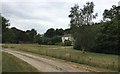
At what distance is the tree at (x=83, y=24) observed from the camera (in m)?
62.0

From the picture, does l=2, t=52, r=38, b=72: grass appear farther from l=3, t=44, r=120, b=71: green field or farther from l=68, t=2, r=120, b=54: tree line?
l=68, t=2, r=120, b=54: tree line

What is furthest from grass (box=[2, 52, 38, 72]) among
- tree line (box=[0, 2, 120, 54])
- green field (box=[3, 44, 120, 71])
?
tree line (box=[0, 2, 120, 54])

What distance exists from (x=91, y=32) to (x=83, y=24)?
537 centimetres

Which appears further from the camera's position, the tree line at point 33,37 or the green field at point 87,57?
the tree line at point 33,37

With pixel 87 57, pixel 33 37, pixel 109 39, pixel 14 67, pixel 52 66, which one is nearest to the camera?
pixel 14 67

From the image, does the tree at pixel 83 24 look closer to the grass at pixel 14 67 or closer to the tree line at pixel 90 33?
the tree line at pixel 90 33

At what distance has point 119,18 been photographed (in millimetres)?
76250

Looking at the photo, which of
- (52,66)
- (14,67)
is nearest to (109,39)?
(52,66)

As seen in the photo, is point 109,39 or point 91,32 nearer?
point 91,32

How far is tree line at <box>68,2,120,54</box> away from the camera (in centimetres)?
6253

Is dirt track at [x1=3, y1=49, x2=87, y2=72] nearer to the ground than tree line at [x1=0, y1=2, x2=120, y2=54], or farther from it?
nearer to the ground

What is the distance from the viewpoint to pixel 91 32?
6228 centimetres

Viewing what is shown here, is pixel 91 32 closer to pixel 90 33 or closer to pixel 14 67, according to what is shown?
pixel 90 33

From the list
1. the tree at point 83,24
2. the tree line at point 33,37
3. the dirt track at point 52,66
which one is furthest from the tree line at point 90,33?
the dirt track at point 52,66
